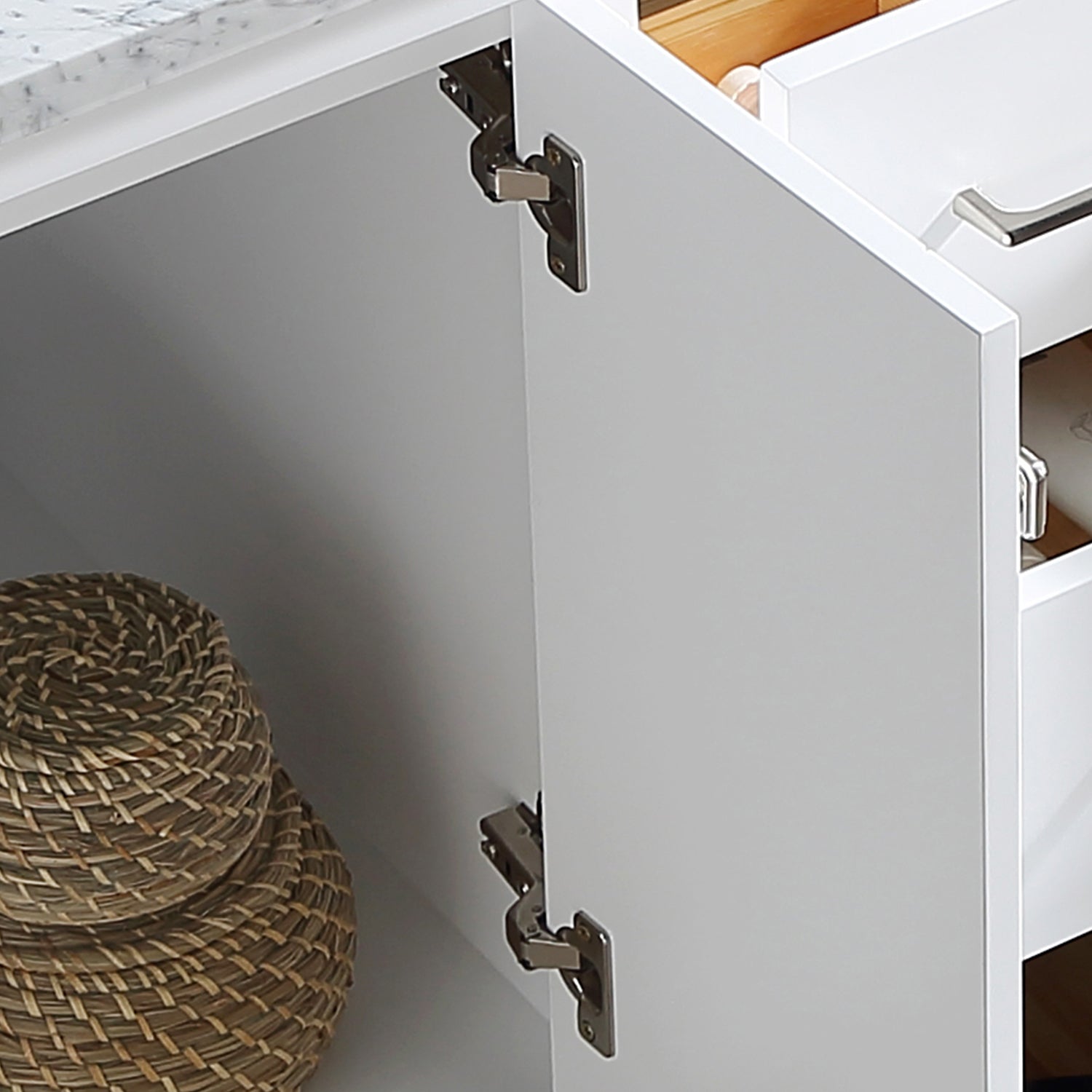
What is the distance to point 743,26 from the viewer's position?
0.91 metres

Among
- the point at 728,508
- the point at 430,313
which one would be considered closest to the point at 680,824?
the point at 728,508

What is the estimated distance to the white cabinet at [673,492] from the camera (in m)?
0.69

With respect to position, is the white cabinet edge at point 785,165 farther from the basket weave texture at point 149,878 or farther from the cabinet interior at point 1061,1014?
the cabinet interior at point 1061,1014

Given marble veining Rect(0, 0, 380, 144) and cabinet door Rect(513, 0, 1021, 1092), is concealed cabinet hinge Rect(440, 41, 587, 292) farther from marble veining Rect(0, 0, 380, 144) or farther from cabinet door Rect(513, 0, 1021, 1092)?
marble veining Rect(0, 0, 380, 144)

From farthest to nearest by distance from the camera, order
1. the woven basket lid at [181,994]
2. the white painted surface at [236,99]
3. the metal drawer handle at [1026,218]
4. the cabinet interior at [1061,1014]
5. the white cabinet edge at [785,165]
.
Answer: the cabinet interior at [1061,1014], the woven basket lid at [181,994], the metal drawer handle at [1026,218], the white painted surface at [236,99], the white cabinet edge at [785,165]

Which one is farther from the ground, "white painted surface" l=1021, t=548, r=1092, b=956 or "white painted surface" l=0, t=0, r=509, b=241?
"white painted surface" l=0, t=0, r=509, b=241

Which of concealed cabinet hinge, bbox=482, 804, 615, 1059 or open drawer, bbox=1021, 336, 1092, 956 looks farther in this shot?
concealed cabinet hinge, bbox=482, 804, 615, 1059

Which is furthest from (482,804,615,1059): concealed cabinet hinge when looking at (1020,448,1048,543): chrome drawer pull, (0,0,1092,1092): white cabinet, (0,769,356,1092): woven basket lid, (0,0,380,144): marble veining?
(0,0,380,144): marble veining

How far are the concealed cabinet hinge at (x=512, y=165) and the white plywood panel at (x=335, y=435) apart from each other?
0.06 meters

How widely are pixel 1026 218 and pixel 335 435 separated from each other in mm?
449

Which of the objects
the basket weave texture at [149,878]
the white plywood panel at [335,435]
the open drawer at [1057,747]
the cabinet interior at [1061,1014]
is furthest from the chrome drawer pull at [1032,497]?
the cabinet interior at [1061,1014]

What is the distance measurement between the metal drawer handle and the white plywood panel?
0.20m

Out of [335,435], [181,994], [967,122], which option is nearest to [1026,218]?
[967,122]

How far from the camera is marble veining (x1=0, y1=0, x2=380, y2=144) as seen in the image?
28.2 inches
